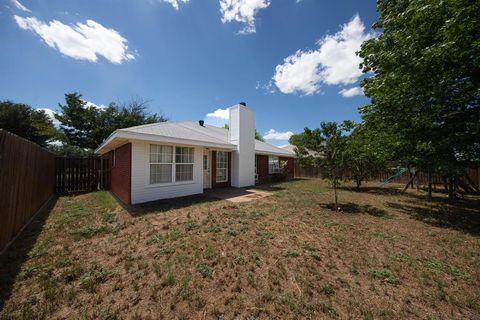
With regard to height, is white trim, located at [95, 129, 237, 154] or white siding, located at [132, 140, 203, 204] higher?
white trim, located at [95, 129, 237, 154]

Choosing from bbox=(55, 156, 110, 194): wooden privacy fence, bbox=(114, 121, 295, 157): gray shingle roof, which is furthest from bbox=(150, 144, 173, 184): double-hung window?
bbox=(55, 156, 110, 194): wooden privacy fence

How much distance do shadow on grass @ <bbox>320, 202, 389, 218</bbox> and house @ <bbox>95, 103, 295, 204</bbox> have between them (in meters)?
5.61

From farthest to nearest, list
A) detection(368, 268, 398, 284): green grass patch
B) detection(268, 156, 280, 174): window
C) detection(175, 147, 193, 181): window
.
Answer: detection(268, 156, 280, 174): window → detection(175, 147, 193, 181): window → detection(368, 268, 398, 284): green grass patch

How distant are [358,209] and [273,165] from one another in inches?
359

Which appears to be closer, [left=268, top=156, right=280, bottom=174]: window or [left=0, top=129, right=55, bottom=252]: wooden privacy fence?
[left=0, top=129, right=55, bottom=252]: wooden privacy fence

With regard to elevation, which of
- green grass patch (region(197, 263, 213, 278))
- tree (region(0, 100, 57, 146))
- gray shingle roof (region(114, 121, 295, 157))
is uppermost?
tree (region(0, 100, 57, 146))

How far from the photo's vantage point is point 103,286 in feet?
8.38

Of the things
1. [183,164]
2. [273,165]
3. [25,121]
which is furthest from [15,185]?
[25,121]

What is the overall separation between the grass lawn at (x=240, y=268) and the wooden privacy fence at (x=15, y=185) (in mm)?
357

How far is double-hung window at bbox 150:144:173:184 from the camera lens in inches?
287

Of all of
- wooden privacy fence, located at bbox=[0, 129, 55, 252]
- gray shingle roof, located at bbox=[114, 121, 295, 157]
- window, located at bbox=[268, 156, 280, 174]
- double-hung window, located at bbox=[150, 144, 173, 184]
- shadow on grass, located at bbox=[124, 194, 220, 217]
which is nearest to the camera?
wooden privacy fence, located at bbox=[0, 129, 55, 252]

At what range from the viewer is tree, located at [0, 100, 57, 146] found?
65.4 ft

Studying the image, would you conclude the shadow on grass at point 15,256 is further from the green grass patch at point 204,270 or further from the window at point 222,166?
the window at point 222,166

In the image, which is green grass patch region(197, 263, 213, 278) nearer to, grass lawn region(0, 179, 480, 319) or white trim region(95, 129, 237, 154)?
grass lawn region(0, 179, 480, 319)
